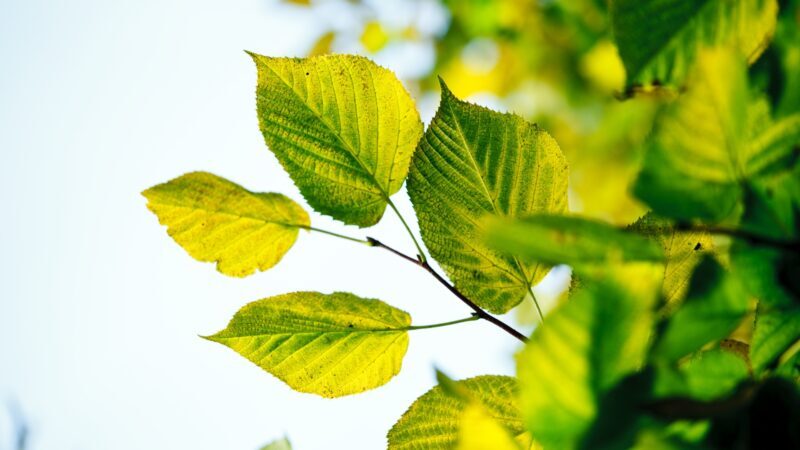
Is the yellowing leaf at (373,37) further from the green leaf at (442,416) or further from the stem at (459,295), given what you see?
the green leaf at (442,416)

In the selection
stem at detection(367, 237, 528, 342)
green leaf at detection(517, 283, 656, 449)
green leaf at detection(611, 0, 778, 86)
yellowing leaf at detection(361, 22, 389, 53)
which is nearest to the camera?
green leaf at detection(517, 283, 656, 449)

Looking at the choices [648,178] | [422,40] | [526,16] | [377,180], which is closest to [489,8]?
[526,16]

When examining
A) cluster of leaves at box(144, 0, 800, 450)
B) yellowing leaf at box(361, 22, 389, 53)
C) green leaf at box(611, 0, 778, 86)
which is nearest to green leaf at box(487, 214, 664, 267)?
cluster of leaves at box(144, 0, 800, 450)

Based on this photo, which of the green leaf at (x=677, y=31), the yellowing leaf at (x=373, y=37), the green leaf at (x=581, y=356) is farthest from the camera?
the yellowing leaf at (x=373, y=37)

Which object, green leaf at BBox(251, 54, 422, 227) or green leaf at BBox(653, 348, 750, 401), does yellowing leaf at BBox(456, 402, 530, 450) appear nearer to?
green leaf at BBox(653, 348, 750, 401)

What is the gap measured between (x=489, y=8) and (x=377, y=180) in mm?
1292

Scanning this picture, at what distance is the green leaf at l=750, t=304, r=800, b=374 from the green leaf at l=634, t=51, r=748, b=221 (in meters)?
0.06

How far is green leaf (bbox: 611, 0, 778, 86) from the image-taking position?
0.34 metres

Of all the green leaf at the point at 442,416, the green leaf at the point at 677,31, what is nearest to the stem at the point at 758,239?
the green leaf at the point at 677,31

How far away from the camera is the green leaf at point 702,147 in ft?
0.86

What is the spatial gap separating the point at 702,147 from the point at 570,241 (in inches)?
2.8

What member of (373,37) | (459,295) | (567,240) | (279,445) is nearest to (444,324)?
(459,295)

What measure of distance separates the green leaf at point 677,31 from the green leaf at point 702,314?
0.14 meters

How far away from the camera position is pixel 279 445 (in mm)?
443
